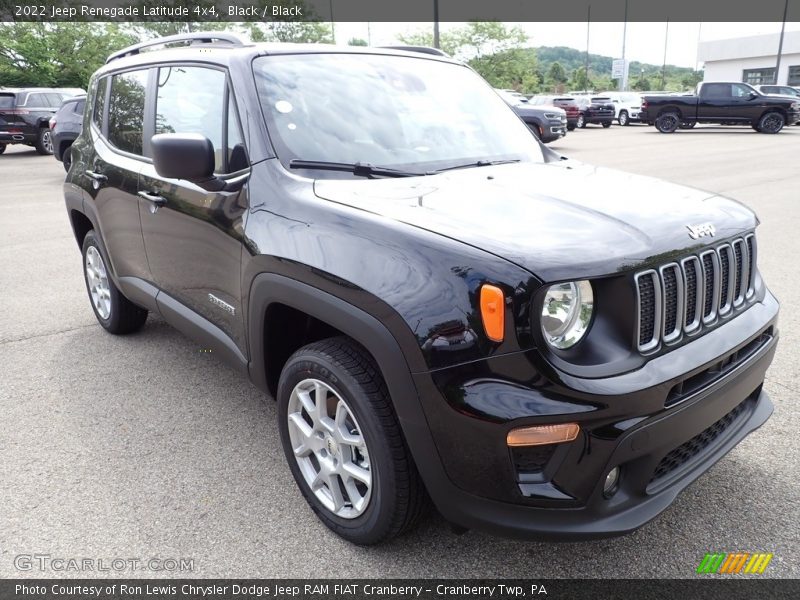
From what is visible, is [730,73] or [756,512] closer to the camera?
[756,512]

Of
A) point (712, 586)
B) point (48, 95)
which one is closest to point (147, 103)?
point (712, 586)

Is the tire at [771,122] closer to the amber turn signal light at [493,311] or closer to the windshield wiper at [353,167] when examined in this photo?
the windshield wiper at [353,167]

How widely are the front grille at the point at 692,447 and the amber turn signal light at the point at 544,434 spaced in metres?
0.42

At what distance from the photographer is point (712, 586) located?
2314 millimetres

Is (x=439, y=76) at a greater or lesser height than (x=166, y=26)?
lesser

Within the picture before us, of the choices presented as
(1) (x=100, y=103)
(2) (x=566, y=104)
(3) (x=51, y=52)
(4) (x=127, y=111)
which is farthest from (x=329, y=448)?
(3) (x=51, y=52)

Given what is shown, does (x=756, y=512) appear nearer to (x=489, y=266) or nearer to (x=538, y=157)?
(x=489, y=266)

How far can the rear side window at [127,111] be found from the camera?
3818mm

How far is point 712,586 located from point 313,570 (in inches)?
55.6

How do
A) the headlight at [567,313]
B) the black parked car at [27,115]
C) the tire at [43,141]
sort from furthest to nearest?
the tire at [43,141] → the black parked car at [27,115] → the headlight at [567,313]

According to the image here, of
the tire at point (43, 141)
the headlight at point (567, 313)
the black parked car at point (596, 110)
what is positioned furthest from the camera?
the black parked car at point (596, 110)

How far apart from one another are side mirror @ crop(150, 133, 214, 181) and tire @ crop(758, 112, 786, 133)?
86.2ft

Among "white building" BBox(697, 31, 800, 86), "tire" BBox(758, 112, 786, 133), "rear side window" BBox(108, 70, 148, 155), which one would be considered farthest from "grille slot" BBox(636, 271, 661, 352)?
"white building" BBox(697, 31, 800, 86)

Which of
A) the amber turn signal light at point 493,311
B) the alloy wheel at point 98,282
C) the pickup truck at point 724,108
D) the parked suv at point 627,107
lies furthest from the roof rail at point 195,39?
the parked suv at point 627,107
